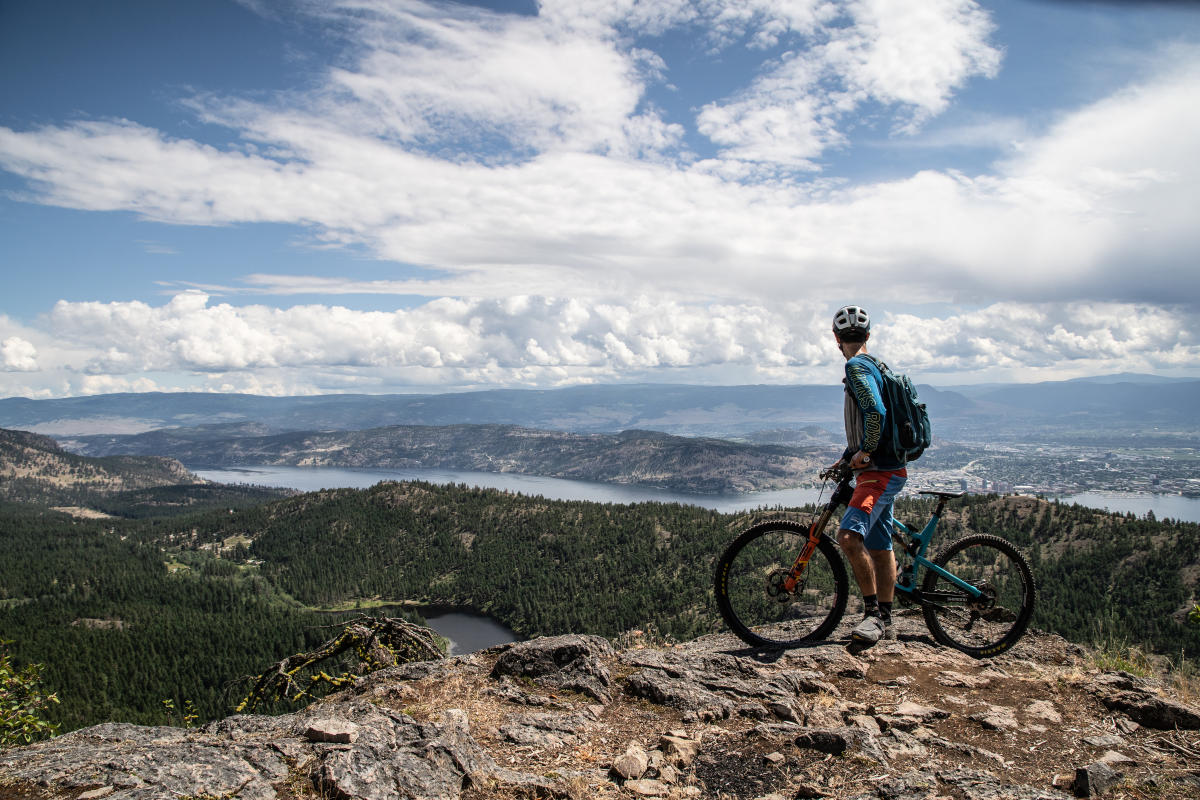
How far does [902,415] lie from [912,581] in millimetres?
2552

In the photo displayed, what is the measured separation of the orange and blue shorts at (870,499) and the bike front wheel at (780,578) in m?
0.53

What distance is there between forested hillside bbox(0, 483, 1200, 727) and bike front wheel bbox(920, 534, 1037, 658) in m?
48.1

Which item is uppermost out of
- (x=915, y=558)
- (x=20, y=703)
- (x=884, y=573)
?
(x=915, y=558)

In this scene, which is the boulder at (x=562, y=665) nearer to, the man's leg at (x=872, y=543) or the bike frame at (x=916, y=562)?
the man's leg at (x=872, y=543)

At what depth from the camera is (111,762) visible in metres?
5.04

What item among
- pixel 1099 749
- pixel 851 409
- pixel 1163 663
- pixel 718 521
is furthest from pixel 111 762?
pixel 718 521

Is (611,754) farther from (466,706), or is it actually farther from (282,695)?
(282,695)

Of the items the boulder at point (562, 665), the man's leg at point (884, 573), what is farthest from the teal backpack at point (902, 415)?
the boulder at point (562, 665)

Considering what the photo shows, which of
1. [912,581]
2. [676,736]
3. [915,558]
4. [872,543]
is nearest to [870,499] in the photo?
[872,543]

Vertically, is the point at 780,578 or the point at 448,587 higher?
the point at 780,578

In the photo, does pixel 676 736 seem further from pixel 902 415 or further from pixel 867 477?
pixel 902 415

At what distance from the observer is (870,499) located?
8.20m

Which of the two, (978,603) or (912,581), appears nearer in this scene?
(912,581)

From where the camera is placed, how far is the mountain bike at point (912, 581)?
8773 millimetres
